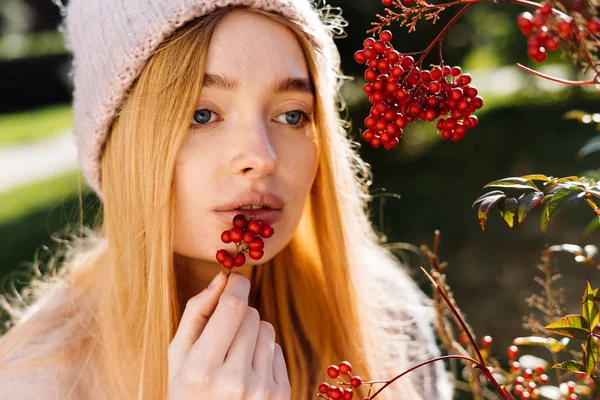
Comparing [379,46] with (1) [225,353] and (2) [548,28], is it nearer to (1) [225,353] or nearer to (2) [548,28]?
(2) [548,28]

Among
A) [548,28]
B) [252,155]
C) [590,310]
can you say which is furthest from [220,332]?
[548,28]

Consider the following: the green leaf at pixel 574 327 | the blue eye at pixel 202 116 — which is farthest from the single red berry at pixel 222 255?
the green leaf at pixel 574 327

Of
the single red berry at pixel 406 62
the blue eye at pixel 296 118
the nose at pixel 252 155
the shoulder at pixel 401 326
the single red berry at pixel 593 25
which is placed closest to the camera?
the single red berry at pixel 593 25

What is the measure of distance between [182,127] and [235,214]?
0.83 feet

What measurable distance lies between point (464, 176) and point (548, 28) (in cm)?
600

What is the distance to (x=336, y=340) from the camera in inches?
88.6

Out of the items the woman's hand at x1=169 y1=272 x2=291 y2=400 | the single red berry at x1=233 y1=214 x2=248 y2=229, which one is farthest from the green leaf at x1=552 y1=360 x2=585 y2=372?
the single red berry at x1=233 y1=214 x2=248 y2=229

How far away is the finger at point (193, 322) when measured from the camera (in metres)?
1.54

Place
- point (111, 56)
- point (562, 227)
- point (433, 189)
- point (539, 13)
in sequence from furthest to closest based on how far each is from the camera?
point (433, 189)
point (562, 227)
point (111, 56)
point (539, 13)

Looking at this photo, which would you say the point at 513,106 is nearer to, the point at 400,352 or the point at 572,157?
the point at 572,157

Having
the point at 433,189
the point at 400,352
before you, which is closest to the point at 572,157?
the point at 433,189

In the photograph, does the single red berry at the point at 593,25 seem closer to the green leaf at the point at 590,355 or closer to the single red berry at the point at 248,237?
the green leaf at the point at 590,355

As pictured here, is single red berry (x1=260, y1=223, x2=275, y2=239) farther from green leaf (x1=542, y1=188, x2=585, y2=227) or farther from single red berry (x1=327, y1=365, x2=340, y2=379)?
green leaf (x1=542, y1=188, x2=585, y2=227)

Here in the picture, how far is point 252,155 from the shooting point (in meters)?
1.67
